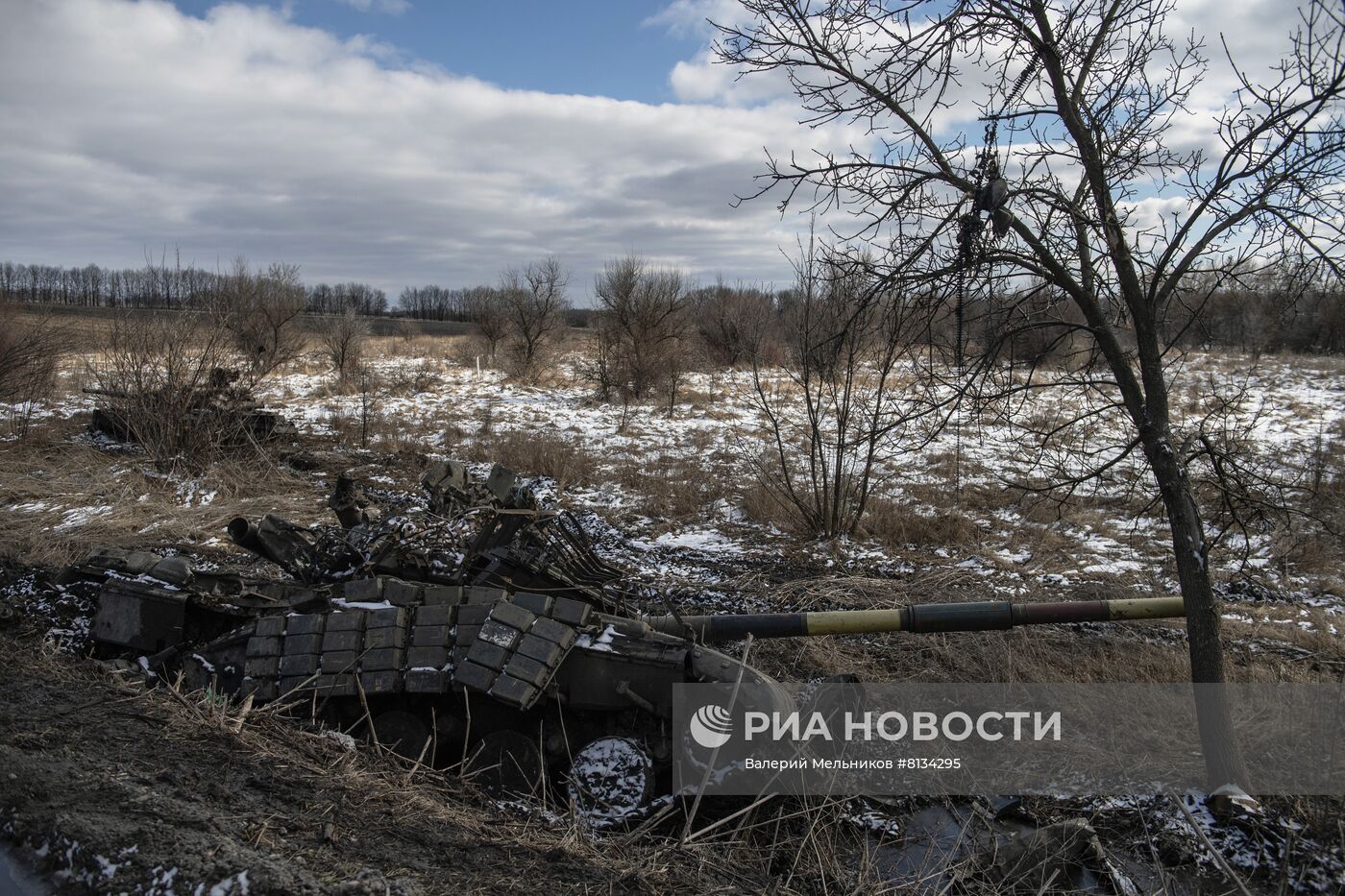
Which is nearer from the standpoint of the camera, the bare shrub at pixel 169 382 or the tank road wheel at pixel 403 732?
the tank road wheel at pixel 403 732

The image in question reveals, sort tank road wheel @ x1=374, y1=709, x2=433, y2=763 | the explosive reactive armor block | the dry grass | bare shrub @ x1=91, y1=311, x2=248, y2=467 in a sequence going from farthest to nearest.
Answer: bare shrub @ x1=91, y1=311, x2=248, y2=467 < the dry grass < tank road wheel @ x1=374, y1=709, x2=433, y2=763 < the explosive reactive armor block

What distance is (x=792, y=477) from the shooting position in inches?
450

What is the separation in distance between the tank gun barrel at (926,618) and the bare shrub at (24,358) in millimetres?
13122

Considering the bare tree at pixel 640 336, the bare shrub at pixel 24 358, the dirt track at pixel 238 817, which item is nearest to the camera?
the dirt track at pixel 238 817

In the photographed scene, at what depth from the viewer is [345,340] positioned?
24.2 m

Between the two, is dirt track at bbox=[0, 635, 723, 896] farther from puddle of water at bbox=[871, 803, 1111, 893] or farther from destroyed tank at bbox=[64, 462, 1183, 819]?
puddle of water at bbox=[871, 803, 1111, 893]

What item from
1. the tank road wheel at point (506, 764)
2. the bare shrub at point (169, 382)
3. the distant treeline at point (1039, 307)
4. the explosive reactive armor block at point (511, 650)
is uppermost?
the distant treeline at point (1039, 307)

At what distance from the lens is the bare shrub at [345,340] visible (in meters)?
24.0

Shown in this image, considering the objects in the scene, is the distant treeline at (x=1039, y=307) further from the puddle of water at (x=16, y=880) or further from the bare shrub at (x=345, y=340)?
the puddle of water at (x=16, y=880)

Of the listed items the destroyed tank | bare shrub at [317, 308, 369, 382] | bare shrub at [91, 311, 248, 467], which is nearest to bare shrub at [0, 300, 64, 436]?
bare shrub at [91, 311, 248, 467]

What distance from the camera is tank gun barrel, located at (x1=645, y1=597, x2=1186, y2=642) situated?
5.03 meters

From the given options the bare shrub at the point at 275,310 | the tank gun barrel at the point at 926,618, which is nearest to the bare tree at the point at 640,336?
the bare shrub at the point at 275,310

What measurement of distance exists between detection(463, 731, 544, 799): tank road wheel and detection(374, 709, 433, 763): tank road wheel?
1.01 feet

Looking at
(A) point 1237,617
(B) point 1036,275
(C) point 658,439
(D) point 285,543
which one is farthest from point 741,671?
(C) point 658,439
